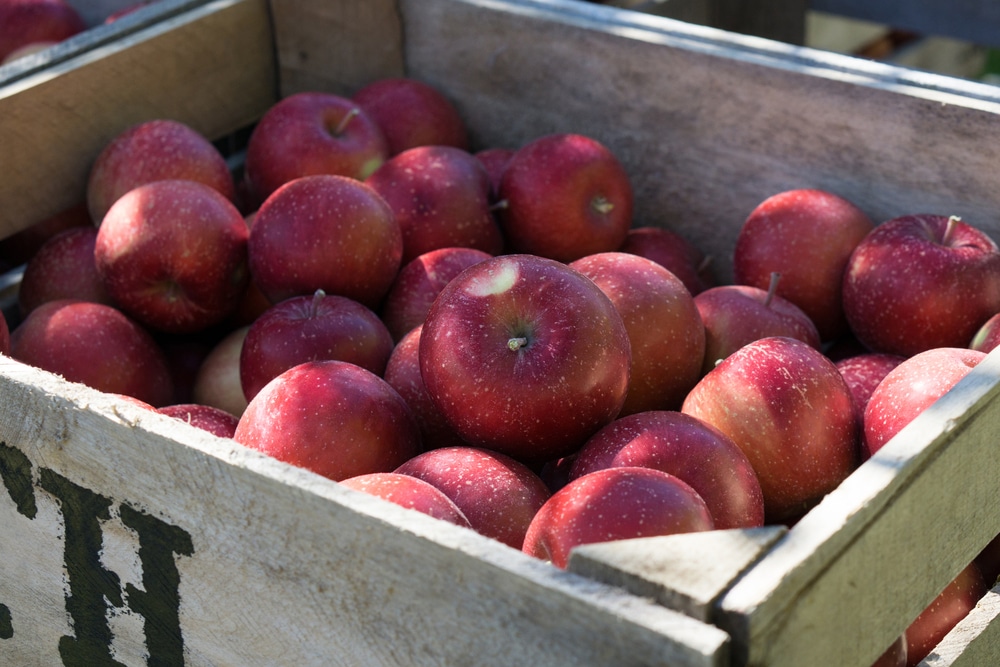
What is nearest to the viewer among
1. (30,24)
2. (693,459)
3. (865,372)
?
(693,459)

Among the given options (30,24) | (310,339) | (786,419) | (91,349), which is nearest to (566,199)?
(310,339)

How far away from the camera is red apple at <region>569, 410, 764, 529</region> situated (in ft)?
4.00

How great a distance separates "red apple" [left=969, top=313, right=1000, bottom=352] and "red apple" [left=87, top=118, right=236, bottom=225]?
129cm

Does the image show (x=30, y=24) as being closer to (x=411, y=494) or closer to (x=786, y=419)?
(x=411, y=494)

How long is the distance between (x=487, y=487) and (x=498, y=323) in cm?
19

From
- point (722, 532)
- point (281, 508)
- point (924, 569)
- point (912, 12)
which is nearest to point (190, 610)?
point (281, 508)

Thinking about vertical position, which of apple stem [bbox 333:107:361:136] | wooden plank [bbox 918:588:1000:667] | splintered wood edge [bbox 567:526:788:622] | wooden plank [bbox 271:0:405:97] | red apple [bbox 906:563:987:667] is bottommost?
red apple [bbox 906:563:987:667]

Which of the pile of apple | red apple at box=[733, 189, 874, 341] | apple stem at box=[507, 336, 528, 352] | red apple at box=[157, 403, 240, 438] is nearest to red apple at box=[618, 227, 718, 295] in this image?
the pile of apple

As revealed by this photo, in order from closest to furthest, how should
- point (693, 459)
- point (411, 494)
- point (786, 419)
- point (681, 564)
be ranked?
point (681, 564), point (411, 494), point (693, 459), point (786, 419)

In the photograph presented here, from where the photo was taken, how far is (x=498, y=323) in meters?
1.30

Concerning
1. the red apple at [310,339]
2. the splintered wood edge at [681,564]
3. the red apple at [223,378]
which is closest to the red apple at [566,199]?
the red apple at [310,339]

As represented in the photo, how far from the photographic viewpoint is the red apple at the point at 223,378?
1.76 m

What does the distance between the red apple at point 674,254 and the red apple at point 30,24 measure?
4.72 feet

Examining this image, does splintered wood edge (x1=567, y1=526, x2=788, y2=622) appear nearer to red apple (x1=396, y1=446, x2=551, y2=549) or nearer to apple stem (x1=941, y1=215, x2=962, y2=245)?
red apple (x1=396, y1=446, x2=551, y2=549)
